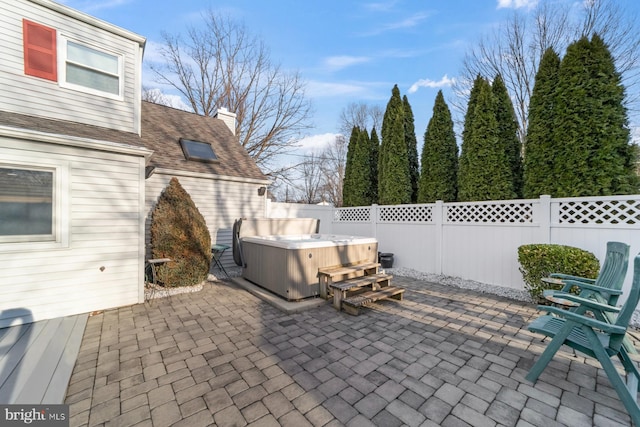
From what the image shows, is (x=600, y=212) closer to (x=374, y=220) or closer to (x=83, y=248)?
(x=374, y=220)

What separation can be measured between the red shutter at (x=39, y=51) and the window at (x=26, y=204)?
1.70 m

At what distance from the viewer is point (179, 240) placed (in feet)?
16.9

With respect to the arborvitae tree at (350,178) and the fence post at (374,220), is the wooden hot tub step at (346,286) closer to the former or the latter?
the fence post at (374,220)

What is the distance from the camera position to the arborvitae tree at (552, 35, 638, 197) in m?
4.43

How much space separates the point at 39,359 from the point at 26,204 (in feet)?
7.12

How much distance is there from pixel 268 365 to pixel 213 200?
5326 mm

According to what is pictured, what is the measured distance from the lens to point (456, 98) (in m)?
11.9

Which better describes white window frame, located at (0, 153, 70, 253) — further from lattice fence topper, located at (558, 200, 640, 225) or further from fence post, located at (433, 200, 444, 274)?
lattice fence topper, located at (558, 200, 640, 225)

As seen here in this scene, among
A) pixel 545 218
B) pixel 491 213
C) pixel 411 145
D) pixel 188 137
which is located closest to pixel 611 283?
pixel 545 218

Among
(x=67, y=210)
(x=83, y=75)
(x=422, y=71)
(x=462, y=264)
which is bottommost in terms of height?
(x=462, y=264)

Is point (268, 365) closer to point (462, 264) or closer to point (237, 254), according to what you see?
point (237, 254)

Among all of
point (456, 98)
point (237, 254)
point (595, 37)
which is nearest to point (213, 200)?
point (237, 254)

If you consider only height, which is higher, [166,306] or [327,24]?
[327,24]

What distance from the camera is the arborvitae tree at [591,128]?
4430 mm
